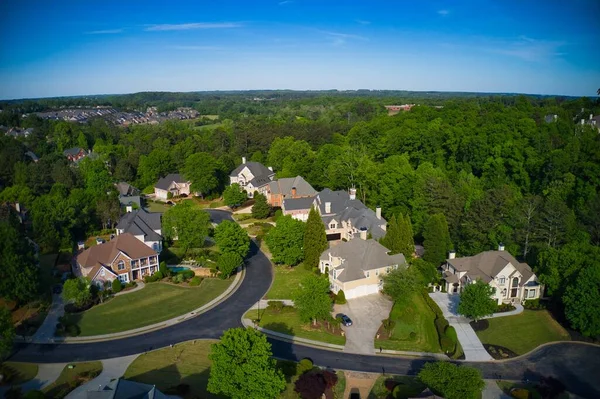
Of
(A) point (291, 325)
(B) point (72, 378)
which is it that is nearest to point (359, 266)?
(A) point (291, 325)

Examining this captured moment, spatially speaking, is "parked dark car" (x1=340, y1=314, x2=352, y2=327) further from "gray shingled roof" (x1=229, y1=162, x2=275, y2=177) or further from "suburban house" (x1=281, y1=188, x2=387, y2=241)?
"gray shingled roof" (x1=229, y1=162, x2=275, y2=177)

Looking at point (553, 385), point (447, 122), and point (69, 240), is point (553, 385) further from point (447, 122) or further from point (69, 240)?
point (447, 122)

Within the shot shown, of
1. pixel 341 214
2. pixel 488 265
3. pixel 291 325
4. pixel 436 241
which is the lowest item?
pixel 291 325

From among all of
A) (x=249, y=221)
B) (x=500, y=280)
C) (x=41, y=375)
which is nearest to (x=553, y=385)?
(x=500, y=280)

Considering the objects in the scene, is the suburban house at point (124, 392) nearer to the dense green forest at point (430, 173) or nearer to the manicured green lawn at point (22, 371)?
the manicured green lawn at point (22, 371)

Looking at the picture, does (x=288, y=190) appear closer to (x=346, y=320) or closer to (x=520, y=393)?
(x=346, y=320)

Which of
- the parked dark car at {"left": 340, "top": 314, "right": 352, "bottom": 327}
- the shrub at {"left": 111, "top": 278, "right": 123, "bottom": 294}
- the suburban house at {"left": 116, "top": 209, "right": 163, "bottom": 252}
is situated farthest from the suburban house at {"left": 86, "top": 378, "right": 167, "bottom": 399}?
the suburban house at {"left": 116, "top": 209, "right": 163, "bottom": 252}

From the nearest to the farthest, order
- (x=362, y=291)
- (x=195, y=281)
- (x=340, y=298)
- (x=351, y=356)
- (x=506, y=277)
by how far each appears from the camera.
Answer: (x=351, y=356) → (x=506, y=277) → (x=340, y=298) → (x=362, y=291) → (x=195, y=281)
